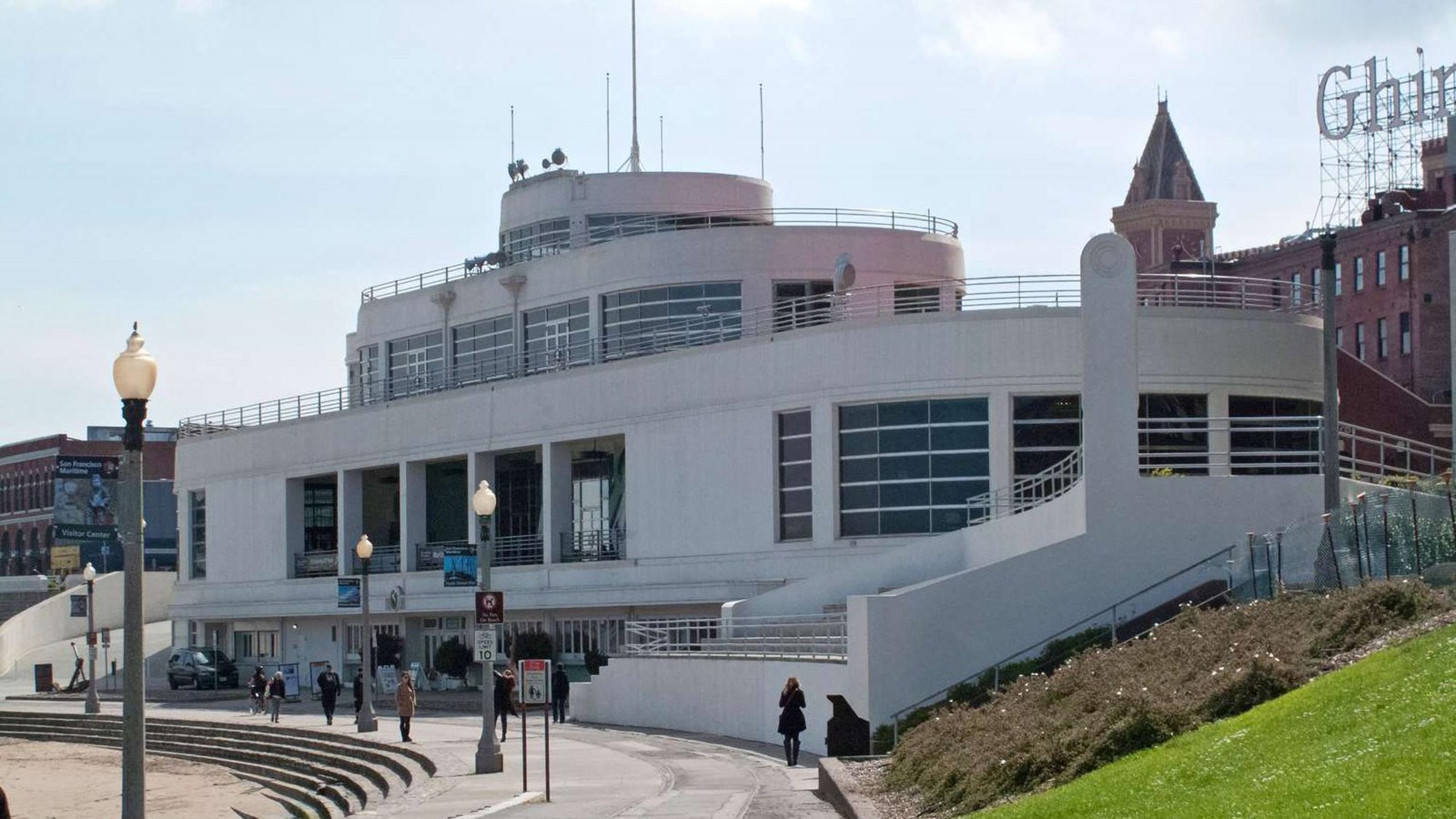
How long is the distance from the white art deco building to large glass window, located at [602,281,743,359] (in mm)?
118

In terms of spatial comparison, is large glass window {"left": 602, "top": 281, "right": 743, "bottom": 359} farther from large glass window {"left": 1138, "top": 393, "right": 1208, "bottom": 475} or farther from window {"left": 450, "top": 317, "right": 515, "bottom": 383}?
large glass window {"left": 1138, "top": 393, "right": 1208, "bottom": 475}

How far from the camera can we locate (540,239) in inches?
2532

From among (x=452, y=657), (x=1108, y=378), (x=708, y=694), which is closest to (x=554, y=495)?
(x=452, y=657)

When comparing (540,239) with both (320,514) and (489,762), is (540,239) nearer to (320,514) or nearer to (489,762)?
(320,514)

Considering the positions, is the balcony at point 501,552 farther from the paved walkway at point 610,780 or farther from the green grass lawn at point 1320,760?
the green grass lawn at point 1320,760

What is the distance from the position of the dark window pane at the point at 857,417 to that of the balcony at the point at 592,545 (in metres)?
9.46

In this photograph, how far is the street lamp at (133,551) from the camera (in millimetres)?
14281

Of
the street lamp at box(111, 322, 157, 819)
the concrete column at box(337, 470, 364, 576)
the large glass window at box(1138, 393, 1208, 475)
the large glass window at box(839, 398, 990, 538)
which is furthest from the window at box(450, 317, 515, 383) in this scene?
the street lamp at box(111, 322, 157, 819)

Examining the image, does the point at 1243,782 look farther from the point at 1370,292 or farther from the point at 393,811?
the point at 1370,292

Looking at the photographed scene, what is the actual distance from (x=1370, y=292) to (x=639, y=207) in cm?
3920

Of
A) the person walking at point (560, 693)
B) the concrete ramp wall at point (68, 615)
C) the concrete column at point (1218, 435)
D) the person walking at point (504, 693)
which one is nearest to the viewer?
the person walking at point (504, 693)

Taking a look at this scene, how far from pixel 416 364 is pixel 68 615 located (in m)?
33.6

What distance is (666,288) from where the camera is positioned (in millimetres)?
55500

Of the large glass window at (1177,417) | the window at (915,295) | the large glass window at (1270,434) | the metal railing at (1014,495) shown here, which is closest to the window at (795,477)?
the metal railing at (1014,495)
